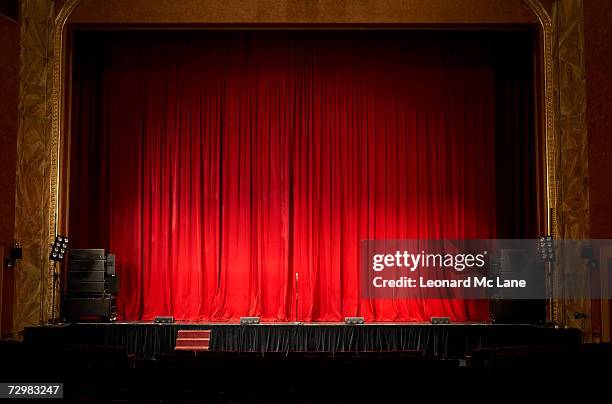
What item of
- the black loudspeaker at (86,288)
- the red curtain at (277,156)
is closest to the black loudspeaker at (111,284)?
the black loudspeaker at (86,288)

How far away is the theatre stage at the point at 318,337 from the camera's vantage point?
10.9m

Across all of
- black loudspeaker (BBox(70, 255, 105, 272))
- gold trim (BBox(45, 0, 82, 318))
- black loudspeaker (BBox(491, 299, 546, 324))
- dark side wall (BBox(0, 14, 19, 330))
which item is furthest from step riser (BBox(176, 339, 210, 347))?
black loudspeaker (BBox(491, 299, 546, 324))

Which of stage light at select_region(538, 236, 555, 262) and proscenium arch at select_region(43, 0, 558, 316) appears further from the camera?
proscenium arch at select_region(43, 0, 558, 316)

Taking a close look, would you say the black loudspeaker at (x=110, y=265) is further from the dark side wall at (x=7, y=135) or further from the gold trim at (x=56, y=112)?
the dark side wall at (x=7, y=135)

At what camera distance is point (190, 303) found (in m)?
13.1

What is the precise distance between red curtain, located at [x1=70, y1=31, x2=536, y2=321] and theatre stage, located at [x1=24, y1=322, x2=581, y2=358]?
2.19 meters

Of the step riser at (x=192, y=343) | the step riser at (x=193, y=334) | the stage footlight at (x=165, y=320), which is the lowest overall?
the step riser at (x=192, y=343)

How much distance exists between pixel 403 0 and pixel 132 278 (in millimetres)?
7163

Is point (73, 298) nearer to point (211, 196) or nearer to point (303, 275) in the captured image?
point (211, 196)

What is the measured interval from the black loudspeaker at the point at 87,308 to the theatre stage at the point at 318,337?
1.14 feet

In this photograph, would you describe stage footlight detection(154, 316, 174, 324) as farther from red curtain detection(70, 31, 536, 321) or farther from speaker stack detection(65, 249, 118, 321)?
red curtain detection(70, 31, 536, 321)

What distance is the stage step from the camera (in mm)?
10852

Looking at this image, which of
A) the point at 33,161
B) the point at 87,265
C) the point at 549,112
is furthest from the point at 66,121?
the point at 549,112

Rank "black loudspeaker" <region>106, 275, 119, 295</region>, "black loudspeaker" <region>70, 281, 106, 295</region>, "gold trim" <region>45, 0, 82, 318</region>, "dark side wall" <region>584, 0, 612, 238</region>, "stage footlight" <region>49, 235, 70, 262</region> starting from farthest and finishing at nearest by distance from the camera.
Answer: "gold trim" <region>45, 0, 82, 318</region>, "black loudspeaker" <region>106, 275, 119, 295</region>, "black loudspeaker" <region>70, 281, 106, 295</region>, "stage footlight" <region>49, 235, 70, 262</region>, "dark side wall" <region>584, 0, 612, 238</region>
